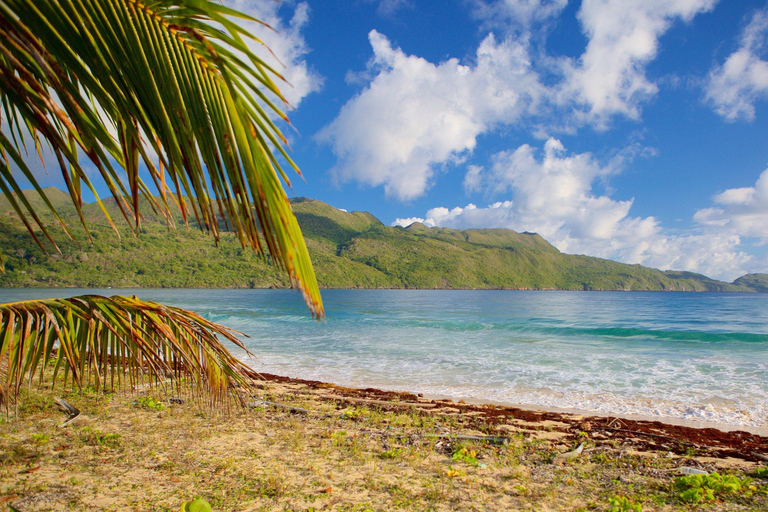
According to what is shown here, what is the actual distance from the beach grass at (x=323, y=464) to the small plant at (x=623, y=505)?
0.6 inches

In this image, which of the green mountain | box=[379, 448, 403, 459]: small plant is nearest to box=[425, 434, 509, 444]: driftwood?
box=[379, 448, 403, 459]: small plant

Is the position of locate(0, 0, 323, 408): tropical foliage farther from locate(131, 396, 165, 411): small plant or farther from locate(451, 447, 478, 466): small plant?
locate(131, 396, 165, 411): small plant

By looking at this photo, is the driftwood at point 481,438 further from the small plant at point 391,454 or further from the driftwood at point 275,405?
the driftwood at point 275,405

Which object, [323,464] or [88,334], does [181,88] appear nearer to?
[88,334]

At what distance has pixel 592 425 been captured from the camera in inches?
293

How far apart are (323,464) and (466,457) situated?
6.27 ft

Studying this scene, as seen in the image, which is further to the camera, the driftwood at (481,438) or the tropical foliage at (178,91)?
the driftwood at (481,438)

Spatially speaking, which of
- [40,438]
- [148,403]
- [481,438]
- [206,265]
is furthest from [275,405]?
[206,265]

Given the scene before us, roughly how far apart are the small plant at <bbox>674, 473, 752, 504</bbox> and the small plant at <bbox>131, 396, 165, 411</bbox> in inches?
305

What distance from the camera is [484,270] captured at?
18912cm

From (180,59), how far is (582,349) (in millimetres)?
21740

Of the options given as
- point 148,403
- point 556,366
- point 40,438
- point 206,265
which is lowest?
point 556,366

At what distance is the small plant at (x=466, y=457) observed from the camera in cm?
522

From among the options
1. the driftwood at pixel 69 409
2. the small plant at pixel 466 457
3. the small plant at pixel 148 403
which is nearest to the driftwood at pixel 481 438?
the small plant at pixel 466 457
